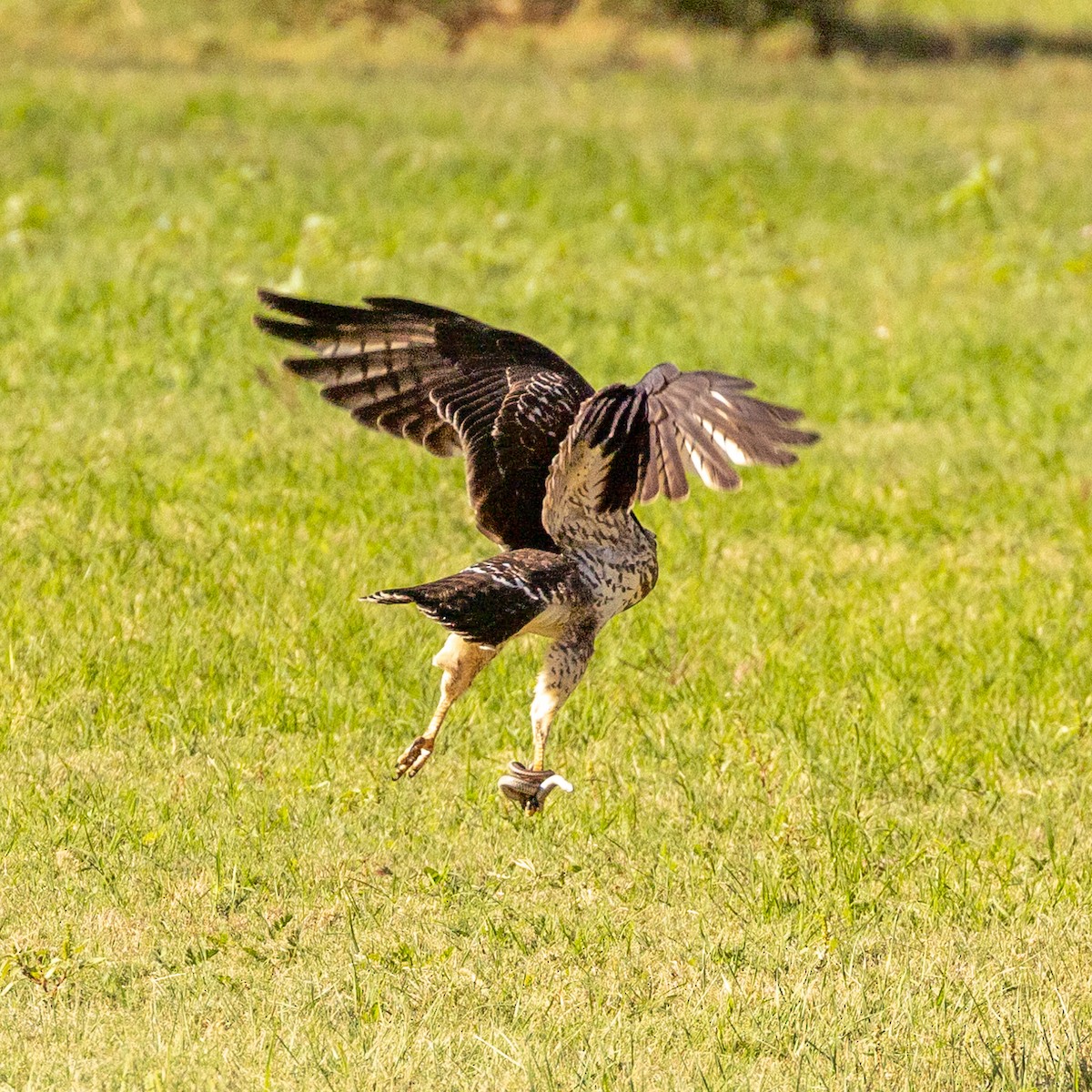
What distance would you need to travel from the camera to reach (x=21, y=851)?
486cm

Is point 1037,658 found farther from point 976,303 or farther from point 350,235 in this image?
point 350,235

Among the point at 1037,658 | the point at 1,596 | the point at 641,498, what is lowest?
the point at 1,596

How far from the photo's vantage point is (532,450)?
477 centimetres

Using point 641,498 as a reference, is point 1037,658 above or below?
below

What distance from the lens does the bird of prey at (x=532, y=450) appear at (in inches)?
171

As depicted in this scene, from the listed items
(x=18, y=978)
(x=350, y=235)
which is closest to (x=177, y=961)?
(x=18, y=978)

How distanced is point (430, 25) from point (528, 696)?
1595cm

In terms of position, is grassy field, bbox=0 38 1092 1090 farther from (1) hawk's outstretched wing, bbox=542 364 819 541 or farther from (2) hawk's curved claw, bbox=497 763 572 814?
(1) hawk's outstretched wing, bbox=542 364 819 541

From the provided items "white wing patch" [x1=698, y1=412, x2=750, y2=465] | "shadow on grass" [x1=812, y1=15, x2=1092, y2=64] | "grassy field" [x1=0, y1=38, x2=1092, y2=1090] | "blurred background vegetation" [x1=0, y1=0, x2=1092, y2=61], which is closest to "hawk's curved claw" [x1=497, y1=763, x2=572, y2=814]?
"grassy field" [x1=0, y1=38, x2=1092, y2=1090]

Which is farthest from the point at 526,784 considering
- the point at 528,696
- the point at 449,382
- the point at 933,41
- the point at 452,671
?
the point at 933,41

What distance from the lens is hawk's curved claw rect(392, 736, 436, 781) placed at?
477 centimetres

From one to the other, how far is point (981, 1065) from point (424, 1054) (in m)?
1.15

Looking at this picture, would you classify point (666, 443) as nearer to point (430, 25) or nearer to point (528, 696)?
point (528, 696)

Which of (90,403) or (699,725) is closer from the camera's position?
(699,725)
